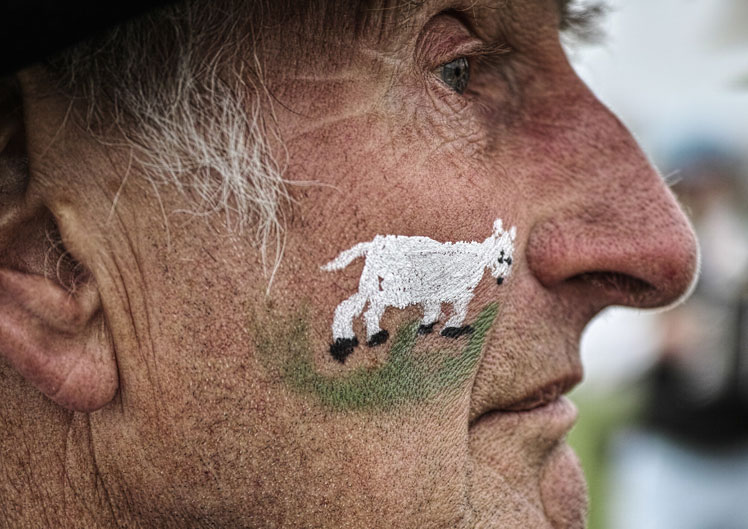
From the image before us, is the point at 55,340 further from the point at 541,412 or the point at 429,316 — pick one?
the point at 541,412

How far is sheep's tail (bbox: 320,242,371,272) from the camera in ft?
3.66

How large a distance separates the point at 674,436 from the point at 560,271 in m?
3.81

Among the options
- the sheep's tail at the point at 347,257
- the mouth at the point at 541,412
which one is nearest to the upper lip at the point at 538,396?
the mouth at the point at 541,412

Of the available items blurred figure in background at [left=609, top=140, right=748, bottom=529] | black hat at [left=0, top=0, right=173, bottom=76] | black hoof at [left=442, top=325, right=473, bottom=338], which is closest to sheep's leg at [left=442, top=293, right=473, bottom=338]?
black hoof at [left=442, top=325, right=473, bottom=338]

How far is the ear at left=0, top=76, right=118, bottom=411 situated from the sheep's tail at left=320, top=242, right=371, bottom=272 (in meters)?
0.32

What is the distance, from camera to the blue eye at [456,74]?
4.19 ft

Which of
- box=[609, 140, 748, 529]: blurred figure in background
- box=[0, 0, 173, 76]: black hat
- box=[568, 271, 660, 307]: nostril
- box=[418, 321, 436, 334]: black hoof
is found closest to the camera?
box=[0, 0, 173, 76]: black hat

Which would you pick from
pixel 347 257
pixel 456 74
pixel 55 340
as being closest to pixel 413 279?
pixel 347 257

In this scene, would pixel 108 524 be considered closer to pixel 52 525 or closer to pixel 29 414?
pixel 52 525

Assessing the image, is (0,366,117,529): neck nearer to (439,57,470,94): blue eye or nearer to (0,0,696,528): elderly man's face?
(0,0,696,528): elderly man's face

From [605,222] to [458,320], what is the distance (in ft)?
1.13

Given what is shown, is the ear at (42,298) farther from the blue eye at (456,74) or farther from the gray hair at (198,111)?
the blue eye at (456,74)

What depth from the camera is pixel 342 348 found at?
112 cm

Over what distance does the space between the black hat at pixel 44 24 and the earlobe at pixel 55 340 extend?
327 mm
